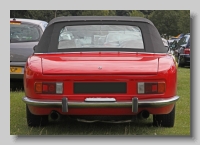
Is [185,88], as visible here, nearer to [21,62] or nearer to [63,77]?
[21,62]

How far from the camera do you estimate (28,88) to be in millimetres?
4777

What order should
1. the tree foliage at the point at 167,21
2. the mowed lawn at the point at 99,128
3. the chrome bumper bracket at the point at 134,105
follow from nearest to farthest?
the chrome bumper bracket at the point at 134,105 < the mowed lawn at the point at 99,128 < the tree foliage at the point at 167,21

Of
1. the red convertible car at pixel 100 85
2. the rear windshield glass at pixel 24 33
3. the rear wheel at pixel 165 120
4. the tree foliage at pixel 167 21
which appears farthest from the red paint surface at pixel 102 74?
the tree foliage at pixel 167 21

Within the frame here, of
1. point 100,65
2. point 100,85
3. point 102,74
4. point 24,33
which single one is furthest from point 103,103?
point 24,33

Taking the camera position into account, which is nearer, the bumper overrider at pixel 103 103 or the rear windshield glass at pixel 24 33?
the bumper overrider at pixel 103 103

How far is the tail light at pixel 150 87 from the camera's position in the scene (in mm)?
4574

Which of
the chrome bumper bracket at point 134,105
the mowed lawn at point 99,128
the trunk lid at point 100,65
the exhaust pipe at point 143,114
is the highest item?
the trunk lid at point 100,65

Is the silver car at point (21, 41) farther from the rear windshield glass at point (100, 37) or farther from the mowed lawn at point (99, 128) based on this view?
the rear windshield glass at point (100, 37)

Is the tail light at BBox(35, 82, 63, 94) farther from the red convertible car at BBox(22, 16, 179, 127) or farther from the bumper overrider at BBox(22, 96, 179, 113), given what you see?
the bumper overrider at BBox(22, 96, 179, 113)

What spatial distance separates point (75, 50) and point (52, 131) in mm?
1047

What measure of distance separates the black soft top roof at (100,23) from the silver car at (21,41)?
2.92 metres

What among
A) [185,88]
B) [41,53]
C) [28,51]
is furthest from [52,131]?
[185,88]

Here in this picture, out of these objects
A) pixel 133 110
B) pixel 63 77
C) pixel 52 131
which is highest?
pixel 63 77

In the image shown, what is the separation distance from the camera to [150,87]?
15.1 ft
